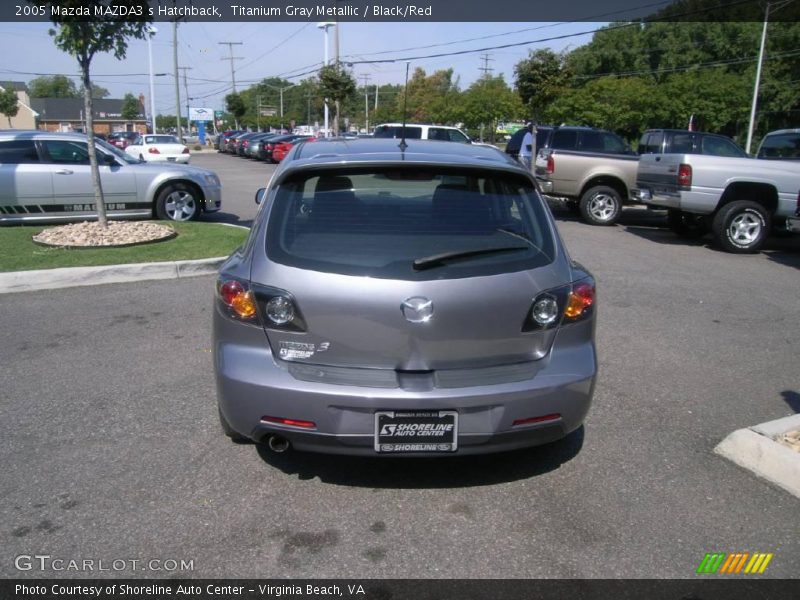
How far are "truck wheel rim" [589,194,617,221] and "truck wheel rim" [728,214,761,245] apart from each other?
3.27 metres

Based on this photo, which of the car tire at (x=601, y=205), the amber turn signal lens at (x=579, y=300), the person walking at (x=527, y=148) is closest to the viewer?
the amber turn signal lens at (x=579, y=300)

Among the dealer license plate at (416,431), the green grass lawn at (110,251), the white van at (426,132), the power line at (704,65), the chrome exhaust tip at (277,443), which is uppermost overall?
the power line at (704,65)

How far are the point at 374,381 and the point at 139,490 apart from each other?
56.0 inches

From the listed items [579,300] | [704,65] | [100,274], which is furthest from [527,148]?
[704,65]

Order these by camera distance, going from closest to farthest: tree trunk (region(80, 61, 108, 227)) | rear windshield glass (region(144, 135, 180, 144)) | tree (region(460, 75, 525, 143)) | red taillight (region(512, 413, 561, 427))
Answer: red taillight (region(512, 413, 561, 427)) → tree trunk (region(80, 61, 108, 227)) → rear windshield glass (region(144, 135, 180, 144)) → tree (region(460, 75, 525, 143))

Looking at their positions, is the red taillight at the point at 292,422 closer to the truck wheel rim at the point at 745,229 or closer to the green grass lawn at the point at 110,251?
the green grass lawn at the point at 110,251

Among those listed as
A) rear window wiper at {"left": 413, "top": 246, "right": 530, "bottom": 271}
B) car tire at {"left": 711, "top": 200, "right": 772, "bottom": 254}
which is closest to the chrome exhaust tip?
rear window wiper at {"left": 413, "top": 246, "right": 530, "bottom": 271}

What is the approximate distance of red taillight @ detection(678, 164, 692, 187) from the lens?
11273 mm

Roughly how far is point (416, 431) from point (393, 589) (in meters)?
0.71

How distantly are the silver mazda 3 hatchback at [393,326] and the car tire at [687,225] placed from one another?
35.6 feet

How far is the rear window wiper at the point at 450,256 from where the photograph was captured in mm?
3189

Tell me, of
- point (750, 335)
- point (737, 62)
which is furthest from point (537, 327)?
point (737, 62)

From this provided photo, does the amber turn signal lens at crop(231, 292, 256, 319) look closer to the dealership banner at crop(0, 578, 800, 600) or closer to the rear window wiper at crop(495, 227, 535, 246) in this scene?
the dealership banner at crop(0, 578, 800, 600)

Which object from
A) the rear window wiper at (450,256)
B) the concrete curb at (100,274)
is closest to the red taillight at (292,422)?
the rear window wiper at (450,256)
